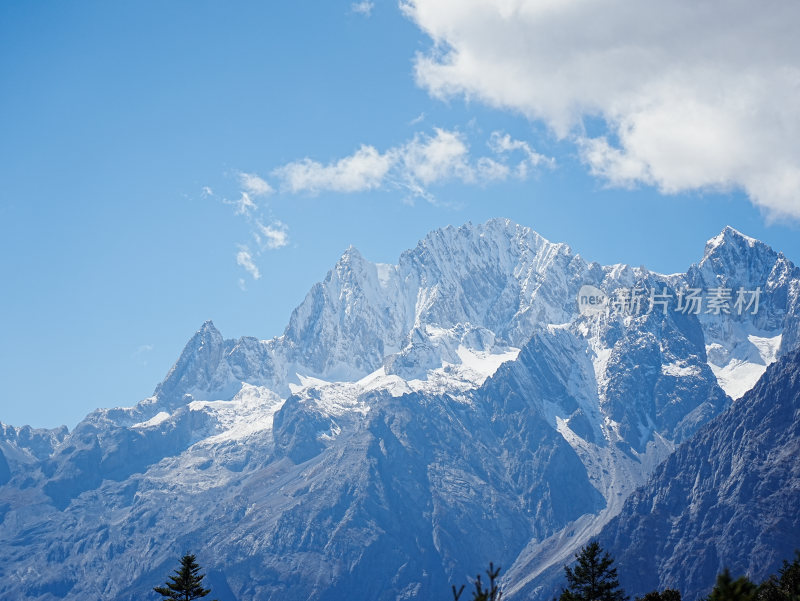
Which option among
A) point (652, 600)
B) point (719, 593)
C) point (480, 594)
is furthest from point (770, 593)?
point (480, 594)

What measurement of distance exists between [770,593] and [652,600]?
12658mm

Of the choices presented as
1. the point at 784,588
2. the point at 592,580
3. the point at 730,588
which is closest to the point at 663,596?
the point at 592,580

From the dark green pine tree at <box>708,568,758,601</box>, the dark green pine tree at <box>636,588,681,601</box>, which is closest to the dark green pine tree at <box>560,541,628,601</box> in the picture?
the dark green pine tree at <box>636,588,681,601</box>

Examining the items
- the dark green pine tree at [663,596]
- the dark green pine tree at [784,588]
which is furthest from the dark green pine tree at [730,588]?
the dark green pine tree at [663,596]

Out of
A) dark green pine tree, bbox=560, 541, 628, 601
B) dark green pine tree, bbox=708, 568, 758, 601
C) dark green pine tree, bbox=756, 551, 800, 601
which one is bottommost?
dark green pine tree, bbox=756, 551, 800, 601

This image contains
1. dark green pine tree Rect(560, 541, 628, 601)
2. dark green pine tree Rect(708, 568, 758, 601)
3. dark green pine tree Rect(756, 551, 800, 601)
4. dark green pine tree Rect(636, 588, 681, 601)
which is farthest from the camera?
dark green pine tree Rect(560, 541, 628, 601)

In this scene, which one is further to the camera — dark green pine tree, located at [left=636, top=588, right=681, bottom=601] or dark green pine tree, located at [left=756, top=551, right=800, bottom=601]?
dark green pine tree, located at [left=636, top=588, right=681, bottom=601]

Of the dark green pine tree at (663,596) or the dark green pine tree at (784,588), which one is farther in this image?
the dark green pine tree at (663,596)

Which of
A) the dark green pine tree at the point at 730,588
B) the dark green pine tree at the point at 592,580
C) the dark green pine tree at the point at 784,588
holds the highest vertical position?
the dark green pine tree at the point at 592,580

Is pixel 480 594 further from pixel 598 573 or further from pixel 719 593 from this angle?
pixel 598 573

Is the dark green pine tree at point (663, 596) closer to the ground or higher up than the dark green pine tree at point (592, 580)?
closer to the ground

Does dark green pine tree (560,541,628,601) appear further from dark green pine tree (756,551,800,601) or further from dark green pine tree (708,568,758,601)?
dark green pine tree (708,568,758,601)

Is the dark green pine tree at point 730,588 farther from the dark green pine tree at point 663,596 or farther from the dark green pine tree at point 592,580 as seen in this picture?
the dark green pine tree at point 592,580

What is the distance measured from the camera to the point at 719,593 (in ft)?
178
